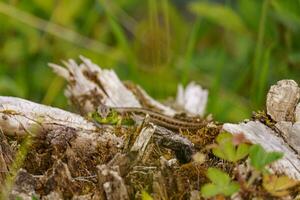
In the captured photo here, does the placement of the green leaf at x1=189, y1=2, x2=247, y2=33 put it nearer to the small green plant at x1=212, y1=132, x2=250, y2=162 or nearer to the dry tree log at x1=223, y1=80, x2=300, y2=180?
the dry tree log at x1=223, y1=80, x2=300, y2=180

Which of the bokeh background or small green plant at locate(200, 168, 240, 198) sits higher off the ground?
the bokeh background

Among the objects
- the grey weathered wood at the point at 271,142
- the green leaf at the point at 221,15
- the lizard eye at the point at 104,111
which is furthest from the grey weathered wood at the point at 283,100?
the green leaf at the point at 221,15

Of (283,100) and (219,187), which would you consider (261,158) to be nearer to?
(219,187)

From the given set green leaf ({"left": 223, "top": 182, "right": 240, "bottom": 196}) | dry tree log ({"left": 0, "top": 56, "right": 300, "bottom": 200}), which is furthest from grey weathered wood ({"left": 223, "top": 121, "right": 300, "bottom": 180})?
green leaf ({"left": 223, "top": 182, "right": 240, "bottom": 196})

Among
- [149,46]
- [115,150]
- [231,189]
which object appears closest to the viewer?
[231,189]

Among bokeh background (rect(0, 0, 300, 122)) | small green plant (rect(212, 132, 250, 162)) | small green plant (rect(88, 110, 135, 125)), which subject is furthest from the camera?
bokeh background (rect(0, 0, 300, 122))

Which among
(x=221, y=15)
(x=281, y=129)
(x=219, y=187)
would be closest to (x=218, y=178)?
(x=219, y=187)

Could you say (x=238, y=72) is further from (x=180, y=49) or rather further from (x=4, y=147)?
(x=4, y=147)
